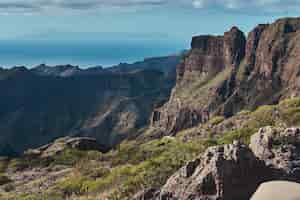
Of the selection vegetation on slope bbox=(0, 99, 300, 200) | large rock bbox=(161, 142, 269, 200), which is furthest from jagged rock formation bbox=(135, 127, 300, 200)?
vegetation on slope bbox=(0, 99, 300, 200)

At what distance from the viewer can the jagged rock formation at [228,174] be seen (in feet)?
81.9

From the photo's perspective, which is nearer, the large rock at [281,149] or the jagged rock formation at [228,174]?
the jagged rock formation at [228,174]

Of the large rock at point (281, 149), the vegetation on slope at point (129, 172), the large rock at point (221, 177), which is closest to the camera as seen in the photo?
the large rock at point (221, 177)

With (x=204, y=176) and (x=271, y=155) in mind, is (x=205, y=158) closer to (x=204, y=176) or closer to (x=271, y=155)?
(x=204, y=176)

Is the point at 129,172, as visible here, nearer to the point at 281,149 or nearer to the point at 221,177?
the point at 281,149

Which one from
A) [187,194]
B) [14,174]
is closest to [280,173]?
[187,194]

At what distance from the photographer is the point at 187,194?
25.3 m

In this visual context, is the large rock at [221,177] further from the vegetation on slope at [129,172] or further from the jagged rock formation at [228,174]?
the vegetation on slope at [129,172]

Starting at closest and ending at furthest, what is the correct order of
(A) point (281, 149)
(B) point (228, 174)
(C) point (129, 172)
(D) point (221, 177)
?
(D) point (221, 177), (B) point (228, 174), (A) point (281, 149), (C) point (129, 172)

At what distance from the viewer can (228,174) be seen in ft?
82.3

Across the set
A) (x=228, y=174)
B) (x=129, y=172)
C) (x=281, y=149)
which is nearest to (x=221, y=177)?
(x=228, y=174)

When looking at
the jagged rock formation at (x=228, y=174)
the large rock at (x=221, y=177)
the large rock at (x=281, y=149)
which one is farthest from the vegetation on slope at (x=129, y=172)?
the large rock at (x=281, y=149)

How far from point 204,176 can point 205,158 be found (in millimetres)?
1445

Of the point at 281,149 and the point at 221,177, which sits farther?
the point at 281,149
